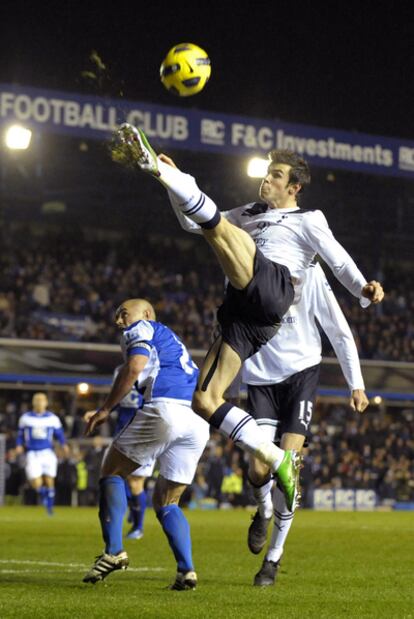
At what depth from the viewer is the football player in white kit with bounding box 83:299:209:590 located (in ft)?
25.3

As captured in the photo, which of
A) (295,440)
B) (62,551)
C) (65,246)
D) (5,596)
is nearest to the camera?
(5,596)

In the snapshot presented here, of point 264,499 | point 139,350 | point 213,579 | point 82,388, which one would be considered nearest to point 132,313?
point 139,350

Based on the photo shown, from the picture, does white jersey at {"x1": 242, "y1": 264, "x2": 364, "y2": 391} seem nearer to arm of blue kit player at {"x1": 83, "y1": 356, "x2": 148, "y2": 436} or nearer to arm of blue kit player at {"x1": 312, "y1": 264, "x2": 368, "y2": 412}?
arm of blue kit player at {"x1": 312, "y1": 264, "x2": 368, "y2": 412}

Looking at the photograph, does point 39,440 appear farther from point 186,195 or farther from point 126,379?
point 186,195

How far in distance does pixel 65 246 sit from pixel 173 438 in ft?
96.5

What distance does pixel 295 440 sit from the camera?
8.49 meters

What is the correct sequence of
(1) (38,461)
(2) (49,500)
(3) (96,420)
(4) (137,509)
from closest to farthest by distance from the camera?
1. (3) (96,420)
2. (4) (137,509)
3. (2) (49,500)
4. (1) (38,461)

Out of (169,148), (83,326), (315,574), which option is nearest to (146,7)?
(169,148)

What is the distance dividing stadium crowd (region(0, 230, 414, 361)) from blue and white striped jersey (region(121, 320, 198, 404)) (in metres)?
23.7

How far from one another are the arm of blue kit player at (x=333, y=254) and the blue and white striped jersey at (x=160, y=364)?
→ 48.2 inches

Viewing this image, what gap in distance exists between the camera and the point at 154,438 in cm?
789

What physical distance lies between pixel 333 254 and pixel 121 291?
90.1ft

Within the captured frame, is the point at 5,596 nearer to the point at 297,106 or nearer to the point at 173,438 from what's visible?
the point at 173,438

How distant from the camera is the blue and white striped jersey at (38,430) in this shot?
2192cm
